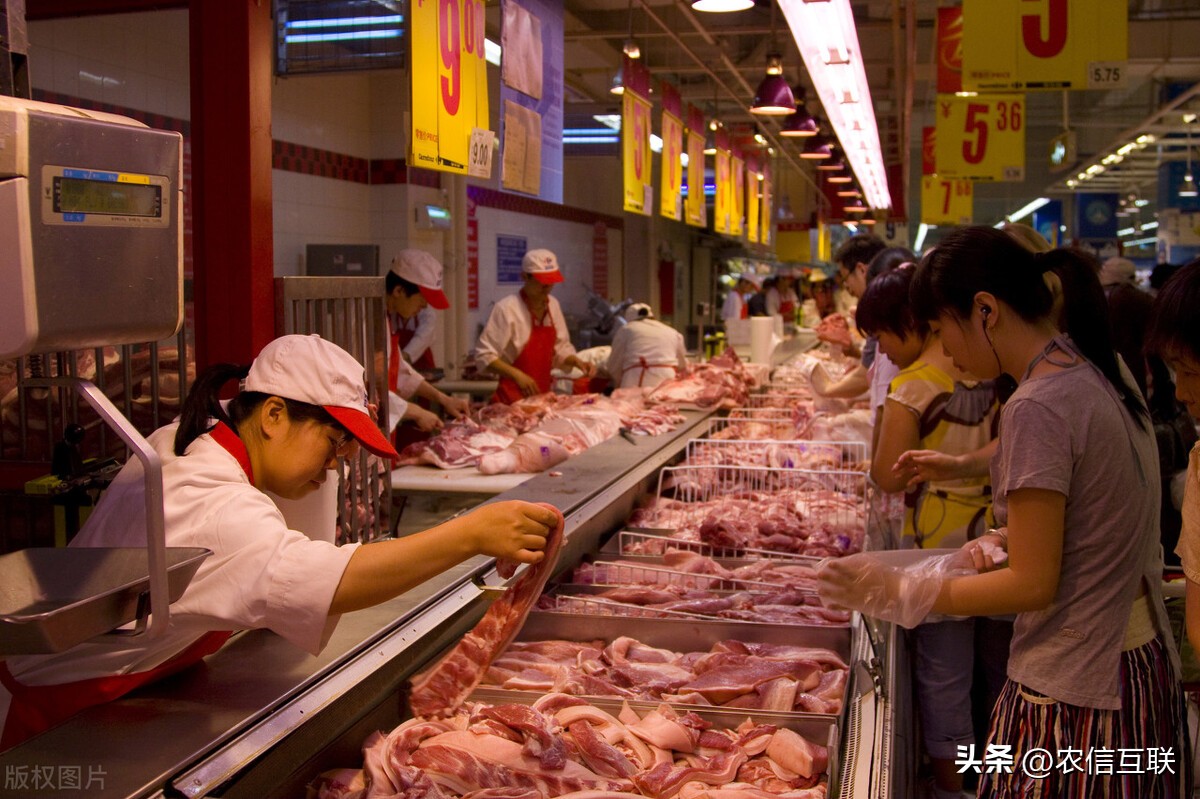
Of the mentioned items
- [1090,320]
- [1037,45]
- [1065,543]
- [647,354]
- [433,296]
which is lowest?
[1065,543]

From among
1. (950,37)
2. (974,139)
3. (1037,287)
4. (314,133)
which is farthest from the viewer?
(974,139)

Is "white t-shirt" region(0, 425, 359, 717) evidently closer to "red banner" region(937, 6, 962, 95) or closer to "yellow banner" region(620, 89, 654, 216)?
"yellow banner" region(620, 89, 654, 216)

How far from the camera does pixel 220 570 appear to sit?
225 centimetres

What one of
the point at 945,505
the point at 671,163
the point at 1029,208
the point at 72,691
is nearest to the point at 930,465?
the point at 945,505

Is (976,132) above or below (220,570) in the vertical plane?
above

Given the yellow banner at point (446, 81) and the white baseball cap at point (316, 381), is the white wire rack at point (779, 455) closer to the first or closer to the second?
the yellow banner at point (446, 81)

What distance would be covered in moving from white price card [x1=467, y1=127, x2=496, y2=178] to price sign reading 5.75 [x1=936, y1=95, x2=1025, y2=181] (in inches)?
359

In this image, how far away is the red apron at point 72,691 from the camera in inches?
92.7

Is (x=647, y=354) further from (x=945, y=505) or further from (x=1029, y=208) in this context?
(x=1029, y=208)

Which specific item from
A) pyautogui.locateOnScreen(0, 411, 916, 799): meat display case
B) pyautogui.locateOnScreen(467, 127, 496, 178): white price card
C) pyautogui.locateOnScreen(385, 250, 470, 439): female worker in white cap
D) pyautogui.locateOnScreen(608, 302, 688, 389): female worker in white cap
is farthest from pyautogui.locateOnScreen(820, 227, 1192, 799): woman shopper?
pyautogui.locateOnScreen(608, 302, 688, 389): female worker in white cap

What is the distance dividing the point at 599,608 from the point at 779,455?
8.49ft

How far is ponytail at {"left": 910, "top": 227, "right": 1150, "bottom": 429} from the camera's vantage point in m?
2.62

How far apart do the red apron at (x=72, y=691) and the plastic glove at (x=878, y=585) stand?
149 cm

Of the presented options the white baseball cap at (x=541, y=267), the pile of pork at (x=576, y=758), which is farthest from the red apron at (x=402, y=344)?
the pile of pork at (x=576, y=758)
